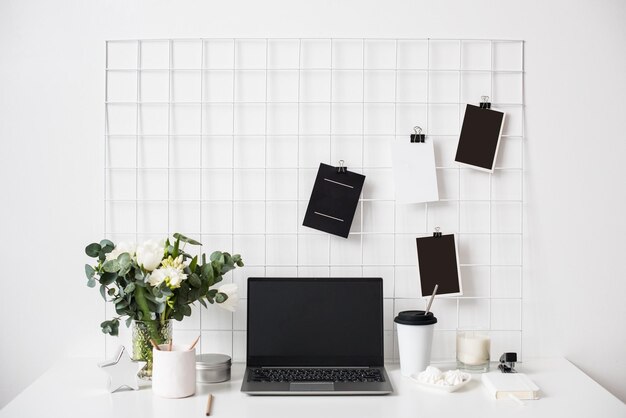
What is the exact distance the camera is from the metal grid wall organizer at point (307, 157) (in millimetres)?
1545

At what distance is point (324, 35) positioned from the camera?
1541 millimetres

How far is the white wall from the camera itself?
1.54 metres

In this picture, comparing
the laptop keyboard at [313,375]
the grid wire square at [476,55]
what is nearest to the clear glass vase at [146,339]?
the laptop keyboard at [313,375]

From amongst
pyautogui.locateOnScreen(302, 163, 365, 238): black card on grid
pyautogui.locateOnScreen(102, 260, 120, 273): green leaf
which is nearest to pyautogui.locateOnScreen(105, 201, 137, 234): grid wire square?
pyautogui.locateOnScreen(102, 260, 120, 273): green leaf

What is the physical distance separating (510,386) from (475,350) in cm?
15

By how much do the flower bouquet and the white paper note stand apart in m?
0.45

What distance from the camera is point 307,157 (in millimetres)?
1551

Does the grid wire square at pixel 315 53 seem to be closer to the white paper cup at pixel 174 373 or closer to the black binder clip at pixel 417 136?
the black binder clip at pixel 417 136

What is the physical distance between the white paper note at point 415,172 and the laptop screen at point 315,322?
0.24 metres

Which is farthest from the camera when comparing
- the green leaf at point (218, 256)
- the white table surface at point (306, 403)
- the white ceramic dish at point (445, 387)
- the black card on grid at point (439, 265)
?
the black card on grid at point (439, 265)

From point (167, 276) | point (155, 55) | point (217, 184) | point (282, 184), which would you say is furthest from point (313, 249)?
point (155, 55)

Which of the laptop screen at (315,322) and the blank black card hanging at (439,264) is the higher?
the blank black card hanging at (439,264)

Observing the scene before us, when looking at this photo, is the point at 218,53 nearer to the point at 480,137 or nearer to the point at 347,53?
the point at 347,53

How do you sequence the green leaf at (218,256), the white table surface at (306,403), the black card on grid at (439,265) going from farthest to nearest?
1. the black card on grid at (439,265)
2. the green leaf at (218,256)
3. the white table surface at (306,403)
